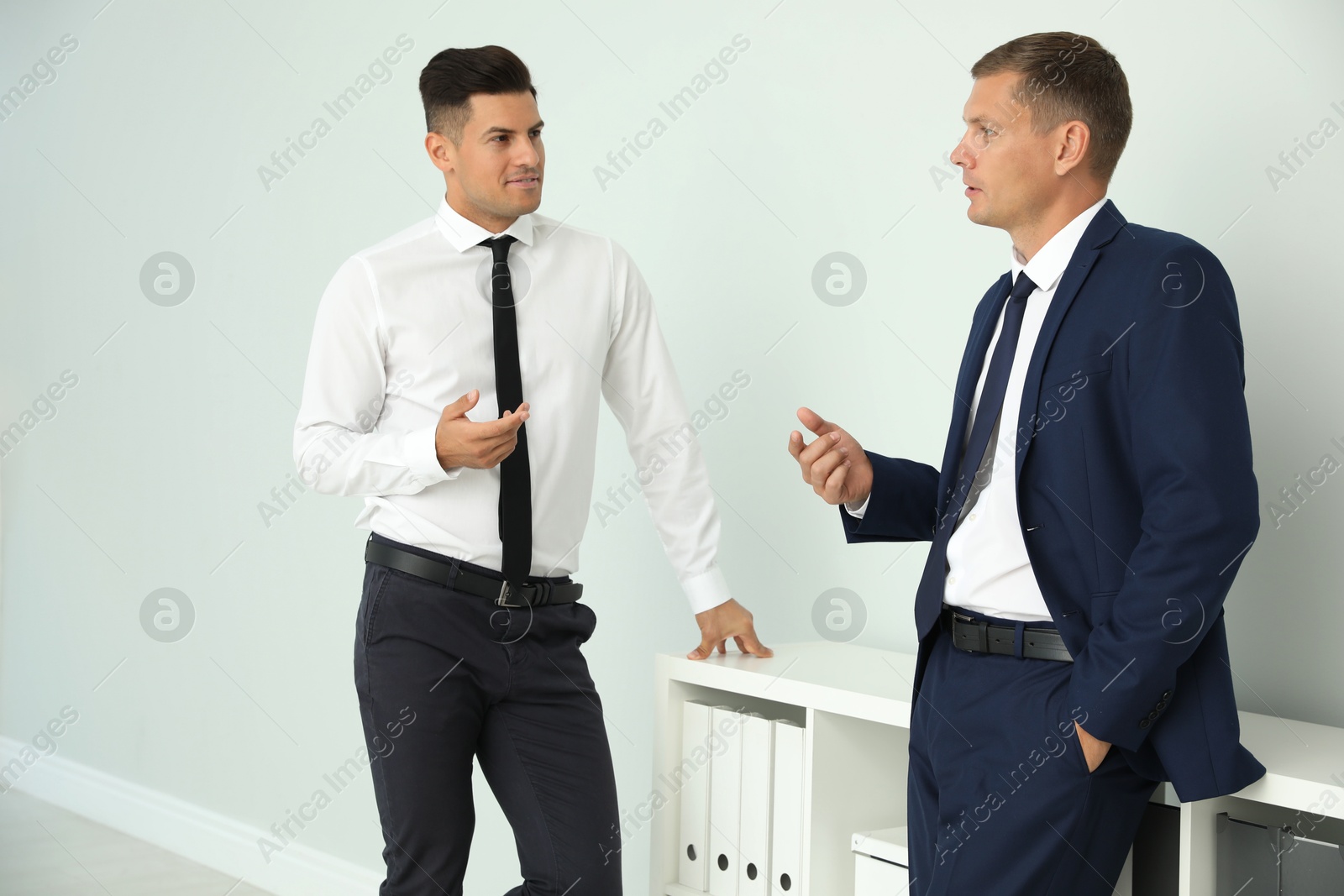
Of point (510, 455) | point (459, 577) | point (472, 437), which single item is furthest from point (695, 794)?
point (472, 437)

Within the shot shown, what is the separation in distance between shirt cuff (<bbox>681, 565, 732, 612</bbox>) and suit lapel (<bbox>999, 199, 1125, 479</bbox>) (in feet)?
2.96

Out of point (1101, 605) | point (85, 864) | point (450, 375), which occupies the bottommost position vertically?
point (85, 864)

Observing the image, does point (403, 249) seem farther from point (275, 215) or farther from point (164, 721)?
point (164, 721)

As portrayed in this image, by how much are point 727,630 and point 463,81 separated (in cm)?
112

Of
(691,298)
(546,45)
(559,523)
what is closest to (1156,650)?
(559,523)

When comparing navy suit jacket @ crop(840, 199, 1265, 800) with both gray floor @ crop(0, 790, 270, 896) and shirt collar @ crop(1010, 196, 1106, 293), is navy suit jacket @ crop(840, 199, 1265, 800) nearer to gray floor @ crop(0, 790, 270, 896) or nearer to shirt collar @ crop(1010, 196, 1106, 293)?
shirt collar @ crop(1010, 196, 1106, 293)

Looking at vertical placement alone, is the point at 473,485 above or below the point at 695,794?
above

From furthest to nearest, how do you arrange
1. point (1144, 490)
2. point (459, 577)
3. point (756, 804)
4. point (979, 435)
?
point (756, 804)
point (459, 577)
point (979, 435)
point (1144, 490)

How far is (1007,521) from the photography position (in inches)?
60.8

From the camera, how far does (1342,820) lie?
1.63 meters

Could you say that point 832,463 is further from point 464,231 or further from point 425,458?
point 464,231

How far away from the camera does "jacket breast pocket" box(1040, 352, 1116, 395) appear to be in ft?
4.68

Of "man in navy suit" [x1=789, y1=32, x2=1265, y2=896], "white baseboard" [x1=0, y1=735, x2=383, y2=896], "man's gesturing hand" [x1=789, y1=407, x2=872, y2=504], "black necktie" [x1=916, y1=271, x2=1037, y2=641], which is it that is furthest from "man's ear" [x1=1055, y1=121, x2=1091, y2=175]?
"white baseboard" [x1=0, y1=735, x2=383, y2=896]

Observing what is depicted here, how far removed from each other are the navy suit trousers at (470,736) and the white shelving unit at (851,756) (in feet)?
0.70
